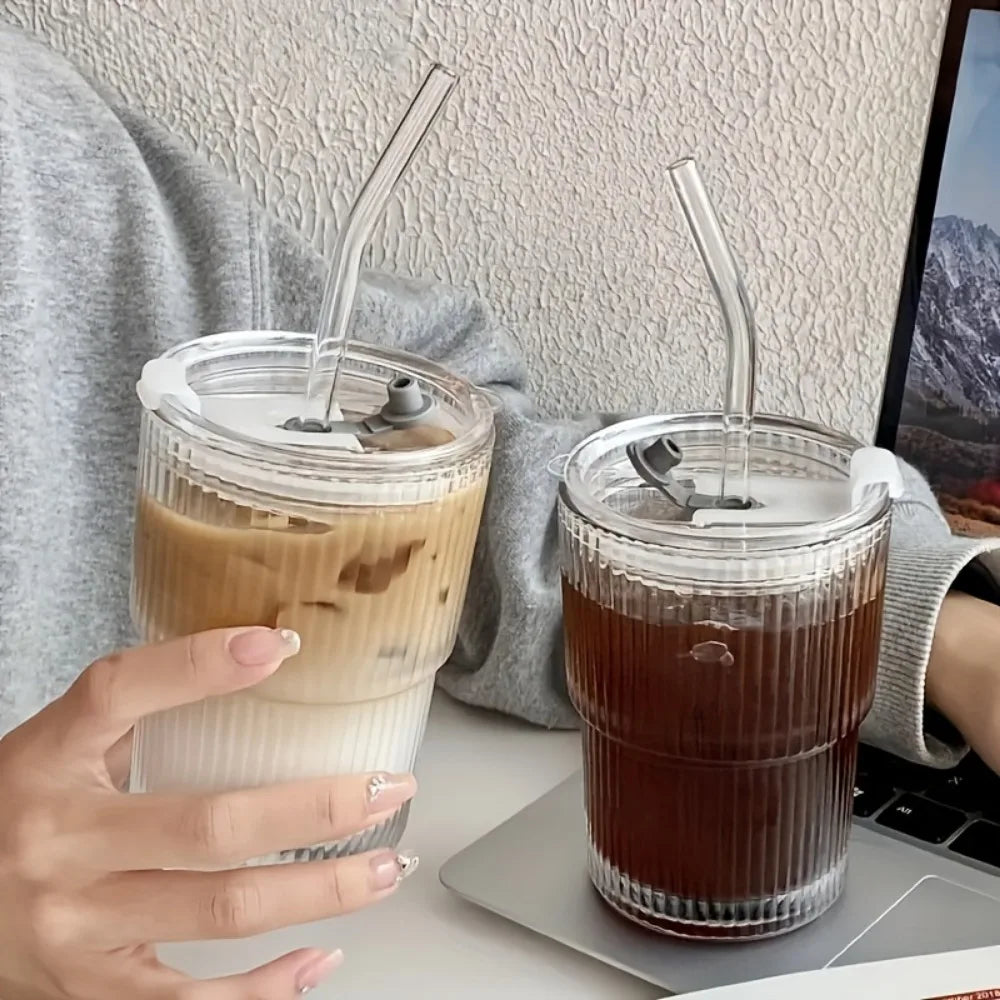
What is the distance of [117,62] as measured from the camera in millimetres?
793

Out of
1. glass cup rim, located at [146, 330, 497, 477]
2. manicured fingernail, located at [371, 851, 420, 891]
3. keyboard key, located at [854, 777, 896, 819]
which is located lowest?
keyboard key, located at [854, 777, 896, 819]

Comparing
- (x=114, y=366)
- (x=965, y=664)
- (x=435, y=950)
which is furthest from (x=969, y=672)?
(x=114, y=366)

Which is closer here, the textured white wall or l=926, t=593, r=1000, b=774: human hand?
l=926, t=593, r=1000, b=774: human hand

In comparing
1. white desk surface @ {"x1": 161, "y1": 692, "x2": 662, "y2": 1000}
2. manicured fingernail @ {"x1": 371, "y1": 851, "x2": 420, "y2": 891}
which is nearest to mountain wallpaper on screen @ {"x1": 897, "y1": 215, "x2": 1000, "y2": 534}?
white desk surface @ {"x1": 161, "y1": 692, "x2": 662, "y2": 1000}

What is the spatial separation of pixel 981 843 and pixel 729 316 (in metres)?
0.26

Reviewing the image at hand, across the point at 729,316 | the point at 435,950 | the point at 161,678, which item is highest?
the point at 729,316

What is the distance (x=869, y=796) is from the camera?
64 centimetres

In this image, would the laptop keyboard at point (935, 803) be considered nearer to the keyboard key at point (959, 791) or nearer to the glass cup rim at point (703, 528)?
the keyboard key at point (959, 791)

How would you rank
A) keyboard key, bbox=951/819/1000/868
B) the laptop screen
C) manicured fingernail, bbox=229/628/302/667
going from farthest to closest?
the laptop screen
keyboard key, bbox=951/819/1000/868
manicured fingernail, bbox=229/628/302/667

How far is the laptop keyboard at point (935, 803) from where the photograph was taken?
599 millimetres

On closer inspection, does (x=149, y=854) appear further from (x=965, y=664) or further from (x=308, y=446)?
(x=965, y=664)

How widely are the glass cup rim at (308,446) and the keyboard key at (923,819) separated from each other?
0.27m

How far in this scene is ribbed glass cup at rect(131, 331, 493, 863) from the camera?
0.47m

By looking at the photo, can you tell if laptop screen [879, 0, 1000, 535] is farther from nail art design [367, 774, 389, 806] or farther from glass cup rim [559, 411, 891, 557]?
nail art design [367, 774, 389, 806]
